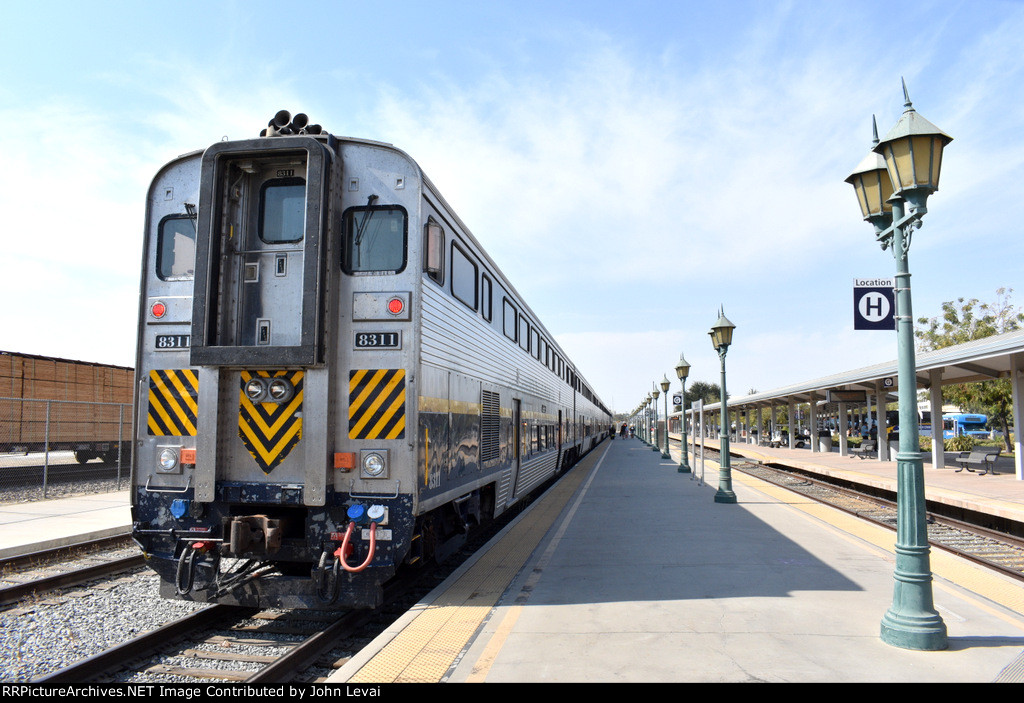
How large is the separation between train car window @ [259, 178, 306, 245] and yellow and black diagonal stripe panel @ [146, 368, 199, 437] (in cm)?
141

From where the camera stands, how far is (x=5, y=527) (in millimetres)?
9773

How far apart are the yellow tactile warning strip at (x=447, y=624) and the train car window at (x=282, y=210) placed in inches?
137

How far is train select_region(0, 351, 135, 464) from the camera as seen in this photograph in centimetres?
1811

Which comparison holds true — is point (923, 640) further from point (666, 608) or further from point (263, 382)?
point (263, 382)

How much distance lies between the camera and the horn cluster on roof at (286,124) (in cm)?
591

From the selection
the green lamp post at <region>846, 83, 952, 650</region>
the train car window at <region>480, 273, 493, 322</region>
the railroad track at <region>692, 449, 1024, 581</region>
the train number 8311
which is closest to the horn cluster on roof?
the train number 8311

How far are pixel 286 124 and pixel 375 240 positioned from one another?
51.6 inches

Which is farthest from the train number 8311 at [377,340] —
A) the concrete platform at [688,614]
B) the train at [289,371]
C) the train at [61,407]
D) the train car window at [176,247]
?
the train at [61,407]

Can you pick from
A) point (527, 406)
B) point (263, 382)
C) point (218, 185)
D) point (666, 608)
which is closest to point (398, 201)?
point (218, 185)

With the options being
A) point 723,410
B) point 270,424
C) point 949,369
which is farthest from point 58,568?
point 949,369

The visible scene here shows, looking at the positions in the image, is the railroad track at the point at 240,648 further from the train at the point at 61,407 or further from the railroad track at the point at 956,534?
the train at the point at 61,407

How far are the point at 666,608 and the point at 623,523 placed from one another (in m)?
4.85

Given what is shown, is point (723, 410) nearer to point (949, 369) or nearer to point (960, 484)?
point (960, 484)

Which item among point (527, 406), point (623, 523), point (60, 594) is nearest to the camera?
point (60, 594)
